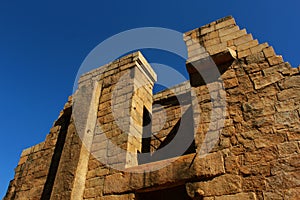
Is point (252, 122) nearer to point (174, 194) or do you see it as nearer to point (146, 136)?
point (174, 194)

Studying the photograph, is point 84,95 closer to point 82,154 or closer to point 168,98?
point 82,154

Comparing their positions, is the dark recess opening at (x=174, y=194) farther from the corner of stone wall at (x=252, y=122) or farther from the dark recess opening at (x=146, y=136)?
the corner of stone wall at (x=252, y=122)

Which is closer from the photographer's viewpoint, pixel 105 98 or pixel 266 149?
pixel 266 149

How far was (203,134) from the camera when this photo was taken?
3.59m

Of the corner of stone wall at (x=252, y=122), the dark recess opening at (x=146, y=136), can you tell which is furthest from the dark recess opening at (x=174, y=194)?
the corner of stone wall at (x=252, y=122)

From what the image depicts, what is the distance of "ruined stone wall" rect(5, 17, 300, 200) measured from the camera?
308 centimetres

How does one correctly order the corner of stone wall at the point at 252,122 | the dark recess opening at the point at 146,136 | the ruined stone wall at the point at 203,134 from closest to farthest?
the corner of stone wall at the point at 252,122 → the ruined stone wall at the point at 203,134 → the dark recess opening at the point at 146,136

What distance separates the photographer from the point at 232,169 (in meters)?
3.16

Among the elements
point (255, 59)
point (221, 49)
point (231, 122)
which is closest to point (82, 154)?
point (231, 122)

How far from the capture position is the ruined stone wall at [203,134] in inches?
121

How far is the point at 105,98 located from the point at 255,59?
2783 millimetres

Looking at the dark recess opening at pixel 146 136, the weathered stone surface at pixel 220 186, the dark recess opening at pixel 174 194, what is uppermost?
the dark recess opening at pixel 146 136

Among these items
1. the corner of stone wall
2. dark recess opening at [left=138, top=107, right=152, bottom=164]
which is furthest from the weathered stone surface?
dark recess opening at [left=138, top=107, right=152, bottom=164]

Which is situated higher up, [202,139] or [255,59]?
[255,59]
